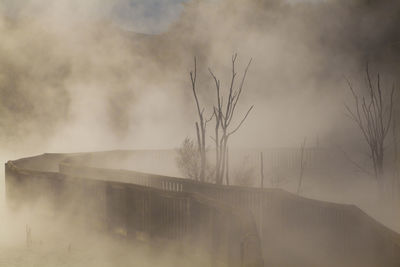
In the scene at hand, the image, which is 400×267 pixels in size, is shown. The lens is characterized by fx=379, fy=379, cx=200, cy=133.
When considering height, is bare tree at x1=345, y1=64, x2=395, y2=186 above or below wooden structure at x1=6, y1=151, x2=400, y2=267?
above

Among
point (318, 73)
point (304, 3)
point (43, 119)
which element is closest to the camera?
point (318, 73)

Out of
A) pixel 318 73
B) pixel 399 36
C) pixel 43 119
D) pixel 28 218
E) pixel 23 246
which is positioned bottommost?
pixel 23 246

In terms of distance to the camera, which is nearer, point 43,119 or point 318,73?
point 318,73

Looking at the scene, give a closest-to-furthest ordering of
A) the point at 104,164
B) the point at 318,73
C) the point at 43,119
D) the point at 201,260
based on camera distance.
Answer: the point at 201,260
the point at 104,164
the point at 318,73
the point at 43,119

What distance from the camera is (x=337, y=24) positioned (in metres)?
24.5

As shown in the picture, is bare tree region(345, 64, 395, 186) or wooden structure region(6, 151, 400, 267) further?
bare tree region(345, 64, 395, 186)

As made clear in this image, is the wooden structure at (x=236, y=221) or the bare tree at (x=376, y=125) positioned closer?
the wooden structure at (x=236, y=221)

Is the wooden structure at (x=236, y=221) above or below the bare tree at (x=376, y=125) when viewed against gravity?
below

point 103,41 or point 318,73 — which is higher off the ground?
point 103,41

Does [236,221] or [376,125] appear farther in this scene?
[376,125]

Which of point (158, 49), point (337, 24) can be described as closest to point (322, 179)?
point (337, 24)

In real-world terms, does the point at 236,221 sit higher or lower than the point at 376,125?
lower

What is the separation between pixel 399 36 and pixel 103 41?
24.4 metres

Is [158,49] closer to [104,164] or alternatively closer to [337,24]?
[337,24]
